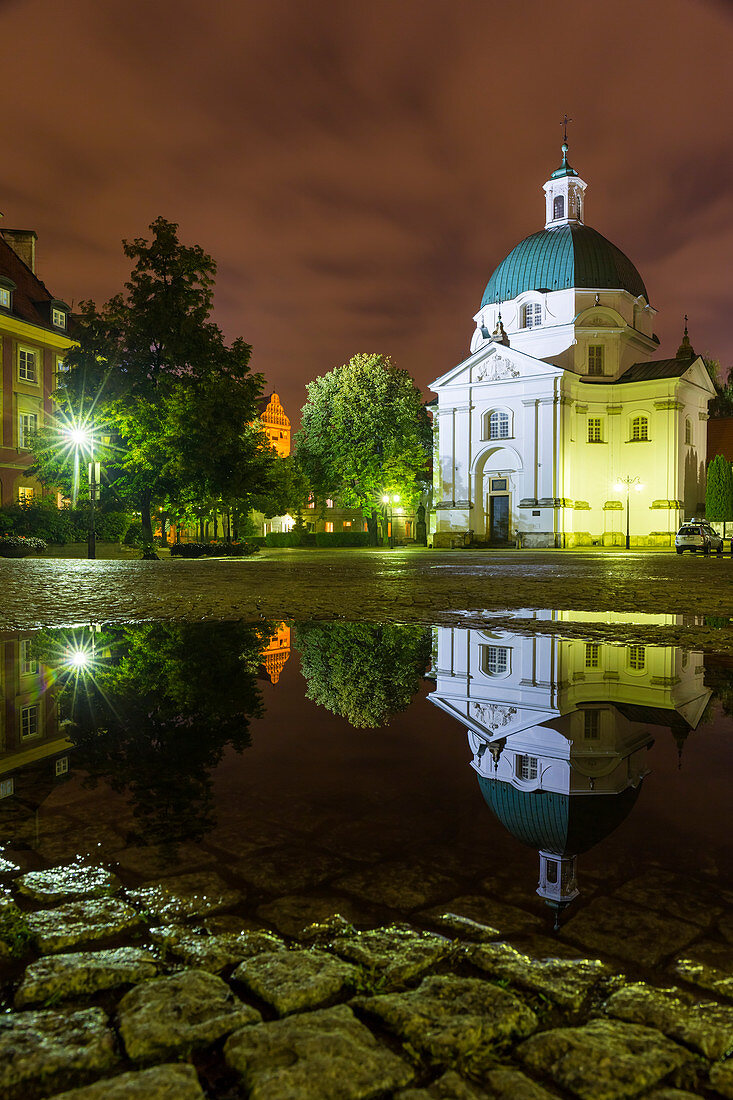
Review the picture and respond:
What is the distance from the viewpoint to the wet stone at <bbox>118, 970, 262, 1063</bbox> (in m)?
1.19

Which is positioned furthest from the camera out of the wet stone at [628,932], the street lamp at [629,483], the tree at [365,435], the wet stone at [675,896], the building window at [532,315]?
the tree at [365,435]

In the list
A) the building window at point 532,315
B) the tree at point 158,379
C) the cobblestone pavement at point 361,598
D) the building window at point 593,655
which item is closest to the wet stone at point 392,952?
the building window at point 593,655

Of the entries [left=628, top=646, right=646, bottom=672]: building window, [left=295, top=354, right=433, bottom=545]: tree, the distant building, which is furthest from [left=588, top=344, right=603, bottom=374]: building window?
[left=628, top=646, right=646, bottom=672]: building window

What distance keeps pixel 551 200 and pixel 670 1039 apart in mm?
65734

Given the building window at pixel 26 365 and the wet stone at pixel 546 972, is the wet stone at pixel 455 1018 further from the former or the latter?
the building window at pixel 26 365

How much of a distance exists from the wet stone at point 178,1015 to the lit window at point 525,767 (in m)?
1.36

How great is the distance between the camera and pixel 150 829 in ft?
6.97

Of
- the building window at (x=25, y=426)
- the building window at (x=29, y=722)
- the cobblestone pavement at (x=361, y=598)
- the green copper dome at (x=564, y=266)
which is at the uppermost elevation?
the green copper dome at (x=564, y=266)

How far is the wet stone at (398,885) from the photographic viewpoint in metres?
1.69

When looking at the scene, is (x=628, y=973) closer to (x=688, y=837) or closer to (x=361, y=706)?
(x=688, y=837)

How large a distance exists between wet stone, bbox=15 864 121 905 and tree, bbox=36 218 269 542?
29058mm

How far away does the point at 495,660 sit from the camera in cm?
512

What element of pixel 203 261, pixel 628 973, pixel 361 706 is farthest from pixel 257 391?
pixel 628 973

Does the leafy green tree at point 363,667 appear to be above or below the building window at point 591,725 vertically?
below
